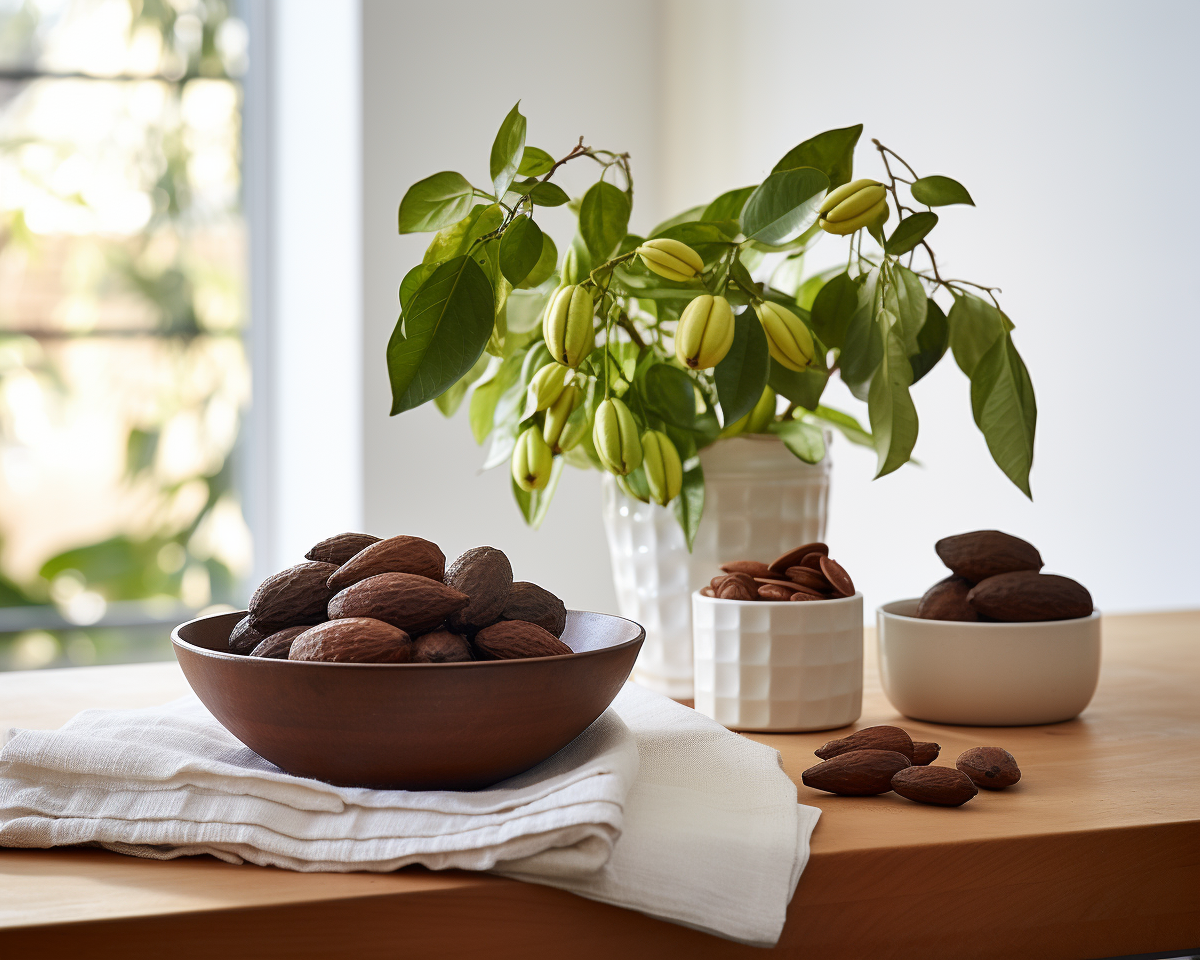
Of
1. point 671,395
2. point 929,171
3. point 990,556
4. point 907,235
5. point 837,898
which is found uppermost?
point 929,171

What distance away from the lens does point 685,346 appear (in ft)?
2.35

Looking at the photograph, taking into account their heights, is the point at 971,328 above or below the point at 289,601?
above

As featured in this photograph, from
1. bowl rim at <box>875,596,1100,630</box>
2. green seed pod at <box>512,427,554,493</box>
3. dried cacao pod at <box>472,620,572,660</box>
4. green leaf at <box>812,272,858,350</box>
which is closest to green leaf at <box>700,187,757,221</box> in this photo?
green leaf at <box>812,272,858,350</box>

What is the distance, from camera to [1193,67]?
3.58 ft

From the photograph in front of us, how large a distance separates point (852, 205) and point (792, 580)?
239mm

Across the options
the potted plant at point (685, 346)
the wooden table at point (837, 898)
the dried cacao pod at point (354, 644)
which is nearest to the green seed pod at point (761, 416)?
the potted plant at point (685, 346)

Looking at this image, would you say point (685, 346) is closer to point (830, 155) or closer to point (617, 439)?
point (617, 439)

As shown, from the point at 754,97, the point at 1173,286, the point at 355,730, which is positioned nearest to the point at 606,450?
the point at 355,730

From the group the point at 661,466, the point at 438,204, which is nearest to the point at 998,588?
the point at 661,466

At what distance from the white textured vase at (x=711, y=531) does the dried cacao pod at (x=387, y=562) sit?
312 millimetres

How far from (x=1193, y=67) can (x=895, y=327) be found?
575mm

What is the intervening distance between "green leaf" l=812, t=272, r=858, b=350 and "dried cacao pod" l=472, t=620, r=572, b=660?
359 mm

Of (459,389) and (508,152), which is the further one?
(459,389)

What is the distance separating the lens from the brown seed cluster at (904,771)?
56 cm
